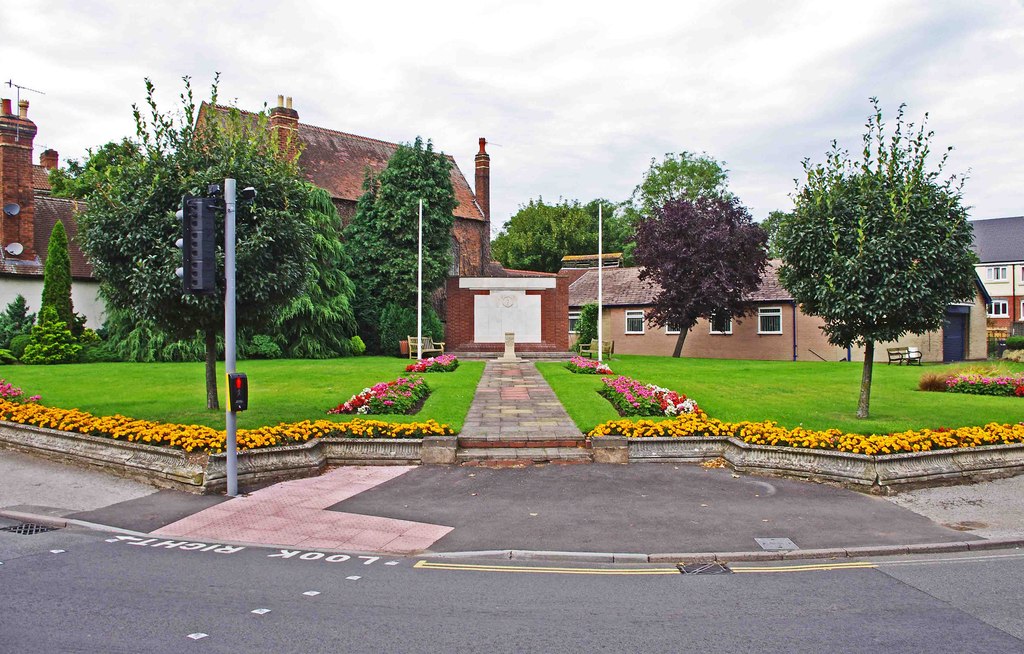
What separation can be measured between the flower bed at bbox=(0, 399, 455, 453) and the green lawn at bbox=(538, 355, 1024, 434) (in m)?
3.62

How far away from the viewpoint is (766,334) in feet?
125

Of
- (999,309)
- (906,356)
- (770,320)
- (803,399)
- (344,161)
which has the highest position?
(344,161)

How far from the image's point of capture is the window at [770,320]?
124ft

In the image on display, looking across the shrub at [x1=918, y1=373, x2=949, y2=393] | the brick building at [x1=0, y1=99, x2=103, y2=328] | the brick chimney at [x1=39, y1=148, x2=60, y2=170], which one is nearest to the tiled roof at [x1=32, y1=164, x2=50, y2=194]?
the brick chimney at [x1=39, y1=148, x2=60, y2=170]

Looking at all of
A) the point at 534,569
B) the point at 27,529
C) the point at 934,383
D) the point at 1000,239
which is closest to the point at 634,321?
the point at 934,383

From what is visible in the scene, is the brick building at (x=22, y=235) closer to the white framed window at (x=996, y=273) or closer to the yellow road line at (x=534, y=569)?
the yellow road line at (x=534, y=569)

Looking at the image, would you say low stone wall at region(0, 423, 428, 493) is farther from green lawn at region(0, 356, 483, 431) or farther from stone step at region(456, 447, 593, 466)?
green lawn at region(0, 356, 483, 431)

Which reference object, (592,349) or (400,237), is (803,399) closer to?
(592,349)

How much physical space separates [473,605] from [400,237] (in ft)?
102

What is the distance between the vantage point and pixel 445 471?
Result: 447 inches

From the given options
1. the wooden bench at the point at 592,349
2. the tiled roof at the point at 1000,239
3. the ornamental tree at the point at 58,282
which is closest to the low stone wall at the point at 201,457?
the ornamental tree at the point at 58,282

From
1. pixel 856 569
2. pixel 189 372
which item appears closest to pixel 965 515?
pixel 856 569

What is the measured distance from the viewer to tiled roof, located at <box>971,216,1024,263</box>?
60.3m

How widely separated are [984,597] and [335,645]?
5409 millimetres
